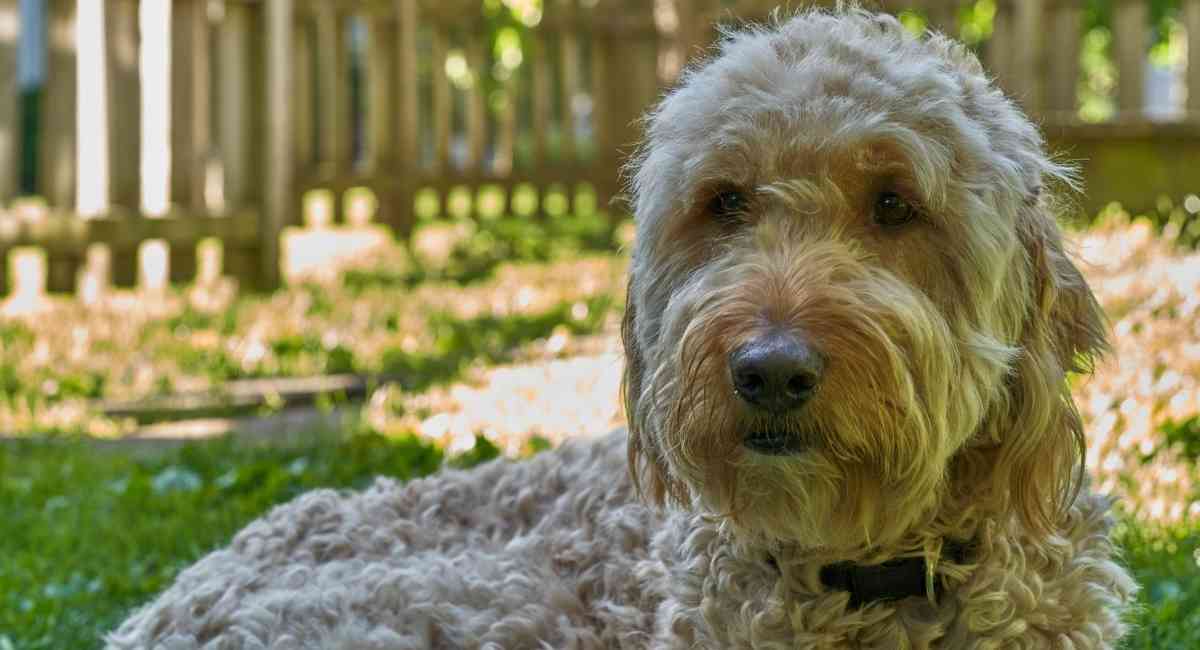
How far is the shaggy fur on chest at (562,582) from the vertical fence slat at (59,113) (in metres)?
6.62

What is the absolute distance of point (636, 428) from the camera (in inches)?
134

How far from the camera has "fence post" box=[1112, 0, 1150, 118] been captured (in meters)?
12.1

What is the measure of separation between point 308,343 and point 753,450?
6.32 meters

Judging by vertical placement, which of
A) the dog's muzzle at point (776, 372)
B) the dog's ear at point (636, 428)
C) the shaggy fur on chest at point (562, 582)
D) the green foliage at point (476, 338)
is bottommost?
the green foliage at point (476, 338)

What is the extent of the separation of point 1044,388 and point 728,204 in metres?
0.72

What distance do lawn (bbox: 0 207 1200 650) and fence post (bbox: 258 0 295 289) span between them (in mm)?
744

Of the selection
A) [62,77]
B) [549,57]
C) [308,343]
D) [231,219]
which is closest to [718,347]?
[308,343]

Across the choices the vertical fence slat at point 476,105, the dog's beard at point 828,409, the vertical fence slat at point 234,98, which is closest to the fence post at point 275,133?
the vertical fence slat at point 234,98

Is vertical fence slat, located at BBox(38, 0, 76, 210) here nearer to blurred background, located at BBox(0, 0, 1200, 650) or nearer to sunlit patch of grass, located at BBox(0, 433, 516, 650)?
blurred background, located at BBox(0, 0, 1200, 650)

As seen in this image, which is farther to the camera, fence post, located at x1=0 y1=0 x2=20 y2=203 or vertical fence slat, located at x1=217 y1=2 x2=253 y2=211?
vertical fence slat, located at x1=217 y1=2 x2=253 y2=211

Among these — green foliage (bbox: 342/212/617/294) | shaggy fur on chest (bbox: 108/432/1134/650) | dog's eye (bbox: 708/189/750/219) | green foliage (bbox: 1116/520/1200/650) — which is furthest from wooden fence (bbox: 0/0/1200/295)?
dog's eye (bbox: 708/189/750/219)

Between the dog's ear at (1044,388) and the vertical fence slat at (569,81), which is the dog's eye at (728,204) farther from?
the vertical fence slat at (569,81)

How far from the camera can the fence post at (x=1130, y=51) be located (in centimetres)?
1215

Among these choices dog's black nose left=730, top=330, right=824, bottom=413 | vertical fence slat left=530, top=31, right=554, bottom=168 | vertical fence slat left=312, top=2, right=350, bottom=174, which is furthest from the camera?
vertical fence slat left=530, top=31, right=554, bottom=168
